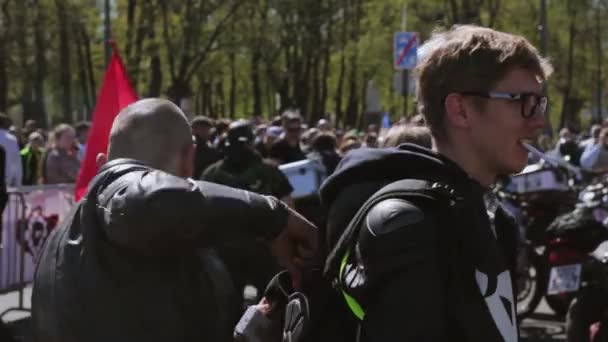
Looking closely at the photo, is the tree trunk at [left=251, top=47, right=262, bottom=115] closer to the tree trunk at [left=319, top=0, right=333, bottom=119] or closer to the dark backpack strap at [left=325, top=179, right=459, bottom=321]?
the tree trunk at [left=319, top=0, right=333, bottom=119]

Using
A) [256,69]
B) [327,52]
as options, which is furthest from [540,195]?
[327,52]

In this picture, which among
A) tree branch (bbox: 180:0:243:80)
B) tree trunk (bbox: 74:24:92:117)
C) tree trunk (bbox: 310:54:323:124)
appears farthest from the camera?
tree trunk (bbox: 310:54:323:124)

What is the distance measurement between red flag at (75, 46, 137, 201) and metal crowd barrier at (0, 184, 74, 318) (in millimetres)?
3614

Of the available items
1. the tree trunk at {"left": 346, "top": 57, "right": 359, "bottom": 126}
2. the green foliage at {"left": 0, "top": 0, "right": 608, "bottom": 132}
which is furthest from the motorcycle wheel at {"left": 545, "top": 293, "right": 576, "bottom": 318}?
the tree trunk at {"left": 346, "top": 57, "right": 359, "bottom": 126}

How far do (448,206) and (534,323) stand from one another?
871 centimetres

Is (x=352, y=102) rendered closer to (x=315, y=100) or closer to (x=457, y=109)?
(x=315, y=100)

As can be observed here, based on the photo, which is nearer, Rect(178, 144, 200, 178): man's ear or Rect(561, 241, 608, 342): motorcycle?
Rect(178, 144, 200, 178): man's ear

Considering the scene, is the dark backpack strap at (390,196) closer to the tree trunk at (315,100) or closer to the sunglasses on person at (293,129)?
the sunglasses on person at (293,129)

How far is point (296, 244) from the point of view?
2867mm

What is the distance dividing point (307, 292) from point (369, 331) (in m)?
0.25

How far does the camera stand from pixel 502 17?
42438 mm

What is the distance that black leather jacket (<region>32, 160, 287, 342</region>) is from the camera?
3.00m

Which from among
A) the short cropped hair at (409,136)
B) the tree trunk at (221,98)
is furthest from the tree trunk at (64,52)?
the short cropped hair at (409,136)

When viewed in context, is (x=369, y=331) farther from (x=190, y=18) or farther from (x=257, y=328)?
(x=190, y=18)
